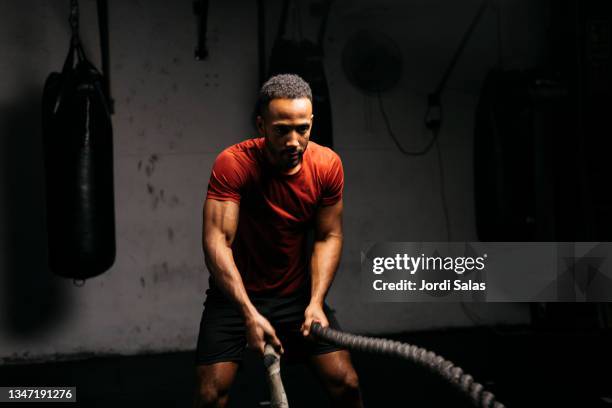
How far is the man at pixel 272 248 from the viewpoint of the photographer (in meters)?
1.98

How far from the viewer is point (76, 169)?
3.29 metres

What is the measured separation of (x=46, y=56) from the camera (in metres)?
3.89

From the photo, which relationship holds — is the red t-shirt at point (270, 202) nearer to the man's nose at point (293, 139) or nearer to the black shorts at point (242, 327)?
the black shorts at point (242, 327)

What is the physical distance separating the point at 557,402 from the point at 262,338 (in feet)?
→ 6.01

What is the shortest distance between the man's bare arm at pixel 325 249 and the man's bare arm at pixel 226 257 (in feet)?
0.90

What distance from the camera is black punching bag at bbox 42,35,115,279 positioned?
10.8 feet

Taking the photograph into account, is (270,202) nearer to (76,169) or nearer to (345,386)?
(345,386)

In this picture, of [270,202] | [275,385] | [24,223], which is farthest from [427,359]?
[24,223]

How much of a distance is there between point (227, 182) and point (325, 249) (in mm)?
431

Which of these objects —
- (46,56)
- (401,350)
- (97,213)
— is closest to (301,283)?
(401,350)

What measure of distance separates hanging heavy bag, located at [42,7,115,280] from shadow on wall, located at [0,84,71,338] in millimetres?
581

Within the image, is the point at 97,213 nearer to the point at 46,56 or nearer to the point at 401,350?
the point at 46,56

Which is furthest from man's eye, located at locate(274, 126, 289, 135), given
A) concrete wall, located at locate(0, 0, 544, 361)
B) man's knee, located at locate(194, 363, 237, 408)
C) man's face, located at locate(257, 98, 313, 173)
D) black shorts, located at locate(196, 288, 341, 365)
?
concrete wall, located at locate(0, 0, 544, 361)

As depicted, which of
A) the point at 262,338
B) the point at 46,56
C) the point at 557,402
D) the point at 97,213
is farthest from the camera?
the point at 46,56
